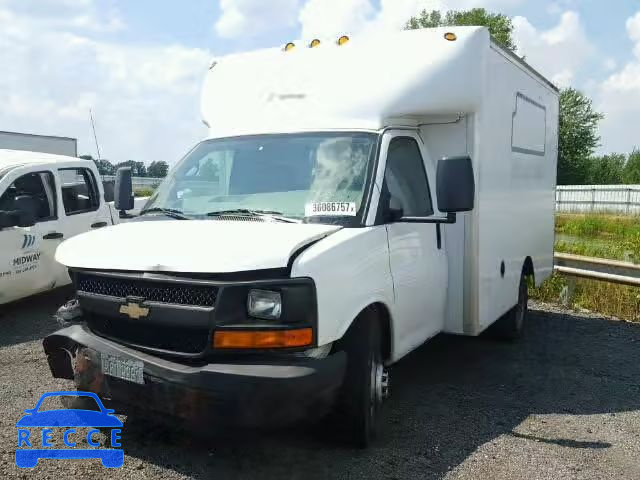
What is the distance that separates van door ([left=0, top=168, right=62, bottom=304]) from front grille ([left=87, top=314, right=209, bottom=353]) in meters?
4.13

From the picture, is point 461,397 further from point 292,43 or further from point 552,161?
point 552,161

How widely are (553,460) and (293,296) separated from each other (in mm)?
2187

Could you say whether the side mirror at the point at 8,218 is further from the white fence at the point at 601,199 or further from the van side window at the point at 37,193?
the white fence at the point at 601,199

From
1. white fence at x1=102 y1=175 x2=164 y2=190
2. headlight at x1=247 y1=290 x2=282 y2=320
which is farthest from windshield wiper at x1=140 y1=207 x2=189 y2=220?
white fence at x1=102 y1=175 x2=164 y2=190

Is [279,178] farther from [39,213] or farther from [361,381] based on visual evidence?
[39,213]

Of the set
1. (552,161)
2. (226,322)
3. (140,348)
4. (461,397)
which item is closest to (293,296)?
(226,322)

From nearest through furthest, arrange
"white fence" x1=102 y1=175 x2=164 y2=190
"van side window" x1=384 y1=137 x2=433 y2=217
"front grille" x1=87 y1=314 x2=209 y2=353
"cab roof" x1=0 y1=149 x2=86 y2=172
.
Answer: "front grille" x1=87 y1=314 x2=209 y2=353 → "van side window" x1=384 y1=137 x2=433 y2=217 → "cab roof" x1=0 y1=149 x2=86 y2=172 → "white fence" x1=102 y1=175 x2=164 y2=190

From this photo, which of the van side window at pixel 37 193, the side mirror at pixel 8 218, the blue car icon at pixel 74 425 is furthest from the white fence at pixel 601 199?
the blue car icon at pixel 74 425

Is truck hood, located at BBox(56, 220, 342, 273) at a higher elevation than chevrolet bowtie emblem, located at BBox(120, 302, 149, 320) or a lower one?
higher

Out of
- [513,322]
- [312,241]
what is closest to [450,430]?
[312,241]

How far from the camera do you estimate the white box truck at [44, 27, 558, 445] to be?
365 centimetres

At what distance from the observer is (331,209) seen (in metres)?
4.52

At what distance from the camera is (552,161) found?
8.70 metres

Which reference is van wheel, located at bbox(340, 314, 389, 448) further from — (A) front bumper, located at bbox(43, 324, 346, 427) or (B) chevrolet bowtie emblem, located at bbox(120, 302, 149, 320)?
(B) chevrolet bowtie emblem, located at bbox(120, 302, 149, 320)
